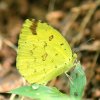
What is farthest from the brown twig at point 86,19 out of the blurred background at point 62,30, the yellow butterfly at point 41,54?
the yellow butterfly at point 41,54

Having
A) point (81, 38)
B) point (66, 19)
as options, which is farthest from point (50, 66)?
point (66, 19)

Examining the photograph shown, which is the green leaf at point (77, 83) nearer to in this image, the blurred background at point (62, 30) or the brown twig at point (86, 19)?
the blurred background at point (62, 30)

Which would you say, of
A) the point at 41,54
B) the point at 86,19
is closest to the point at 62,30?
the point at 86,19

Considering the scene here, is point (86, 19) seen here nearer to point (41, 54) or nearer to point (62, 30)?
point (62, 30)

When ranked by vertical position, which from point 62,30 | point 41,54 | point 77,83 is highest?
point 62,30

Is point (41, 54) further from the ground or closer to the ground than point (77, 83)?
further from the ground

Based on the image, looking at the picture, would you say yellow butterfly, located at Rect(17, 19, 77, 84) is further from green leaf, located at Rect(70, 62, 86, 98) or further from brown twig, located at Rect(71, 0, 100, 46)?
brown twig, located at Rect(71, 0, 100, 46)

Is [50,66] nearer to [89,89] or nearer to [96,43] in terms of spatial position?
[89,89]
